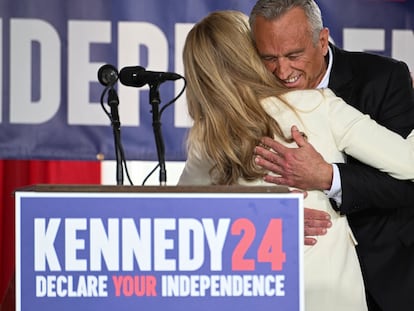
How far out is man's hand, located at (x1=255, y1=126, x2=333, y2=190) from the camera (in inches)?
71.1

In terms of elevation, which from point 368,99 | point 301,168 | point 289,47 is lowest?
point 301,168

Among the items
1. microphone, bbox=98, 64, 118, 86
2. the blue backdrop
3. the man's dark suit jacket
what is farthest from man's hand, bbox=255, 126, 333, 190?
the blue backdrop

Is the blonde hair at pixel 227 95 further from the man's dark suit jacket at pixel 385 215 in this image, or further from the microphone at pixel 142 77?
the man's dark suit jacket at pixel 385 215

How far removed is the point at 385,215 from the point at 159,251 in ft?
2.78

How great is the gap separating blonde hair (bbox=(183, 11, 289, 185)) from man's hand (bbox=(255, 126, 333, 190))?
0.08 ft

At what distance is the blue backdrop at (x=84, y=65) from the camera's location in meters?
3.02

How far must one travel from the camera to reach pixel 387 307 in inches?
78.3

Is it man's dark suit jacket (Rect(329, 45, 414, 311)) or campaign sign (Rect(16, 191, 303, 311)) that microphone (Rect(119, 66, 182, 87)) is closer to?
man's dark suit jacket (Rect(329, 45, 414, 311))

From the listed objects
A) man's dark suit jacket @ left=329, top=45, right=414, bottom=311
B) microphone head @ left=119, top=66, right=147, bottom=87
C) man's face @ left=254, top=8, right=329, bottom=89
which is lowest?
man's dark suit jacket @ left=329, top=45, right=414, bottom=311

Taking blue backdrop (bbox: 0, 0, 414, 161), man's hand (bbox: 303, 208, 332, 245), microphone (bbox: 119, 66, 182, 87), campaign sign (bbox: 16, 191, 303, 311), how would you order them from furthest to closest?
blue backdrop (bbox: 0, 0, 414, 161) < microphone (bbox: 119, 66, 182, 87) < man's hand (bbox: 303, 208, 332, 245) < campaign sign (bbox: 16, 191, 303, 311)

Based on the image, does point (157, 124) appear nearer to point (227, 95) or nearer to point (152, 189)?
point (227, 95)

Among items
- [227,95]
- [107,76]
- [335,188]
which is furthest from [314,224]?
[107,76]

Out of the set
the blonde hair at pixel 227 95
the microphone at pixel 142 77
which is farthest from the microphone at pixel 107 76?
the blonde hair at pixel 227 95

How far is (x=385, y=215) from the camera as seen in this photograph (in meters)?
2.03
